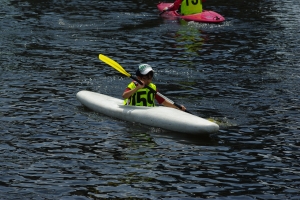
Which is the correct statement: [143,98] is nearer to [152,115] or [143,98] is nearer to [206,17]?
[152,115]

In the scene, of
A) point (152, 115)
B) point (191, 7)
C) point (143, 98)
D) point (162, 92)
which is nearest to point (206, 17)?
point (191, 7)

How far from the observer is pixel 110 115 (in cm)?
1644

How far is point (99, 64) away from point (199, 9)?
29.9ft

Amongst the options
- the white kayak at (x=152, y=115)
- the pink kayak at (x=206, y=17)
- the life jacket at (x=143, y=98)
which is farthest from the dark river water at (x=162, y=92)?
the life jacket at (x=143, y=98)

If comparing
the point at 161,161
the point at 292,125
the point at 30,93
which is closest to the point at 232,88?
the point at 292,125

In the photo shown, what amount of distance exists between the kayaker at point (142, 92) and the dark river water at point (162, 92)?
62cm

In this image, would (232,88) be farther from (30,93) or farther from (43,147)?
(43,147)

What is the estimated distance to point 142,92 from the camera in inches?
629

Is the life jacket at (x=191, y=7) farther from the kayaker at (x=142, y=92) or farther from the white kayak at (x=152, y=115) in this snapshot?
the kayaker at (x=142, y=92)

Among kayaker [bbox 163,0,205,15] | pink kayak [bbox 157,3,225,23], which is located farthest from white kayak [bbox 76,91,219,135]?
kayaker [bbox 163,0,205,15]

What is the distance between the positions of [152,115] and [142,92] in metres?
0.76

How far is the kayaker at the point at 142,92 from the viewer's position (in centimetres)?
1562

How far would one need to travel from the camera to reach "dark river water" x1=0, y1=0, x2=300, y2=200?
39.2 feet

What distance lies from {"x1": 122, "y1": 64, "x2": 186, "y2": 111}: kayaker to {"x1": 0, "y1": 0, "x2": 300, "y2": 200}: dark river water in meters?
0.62
